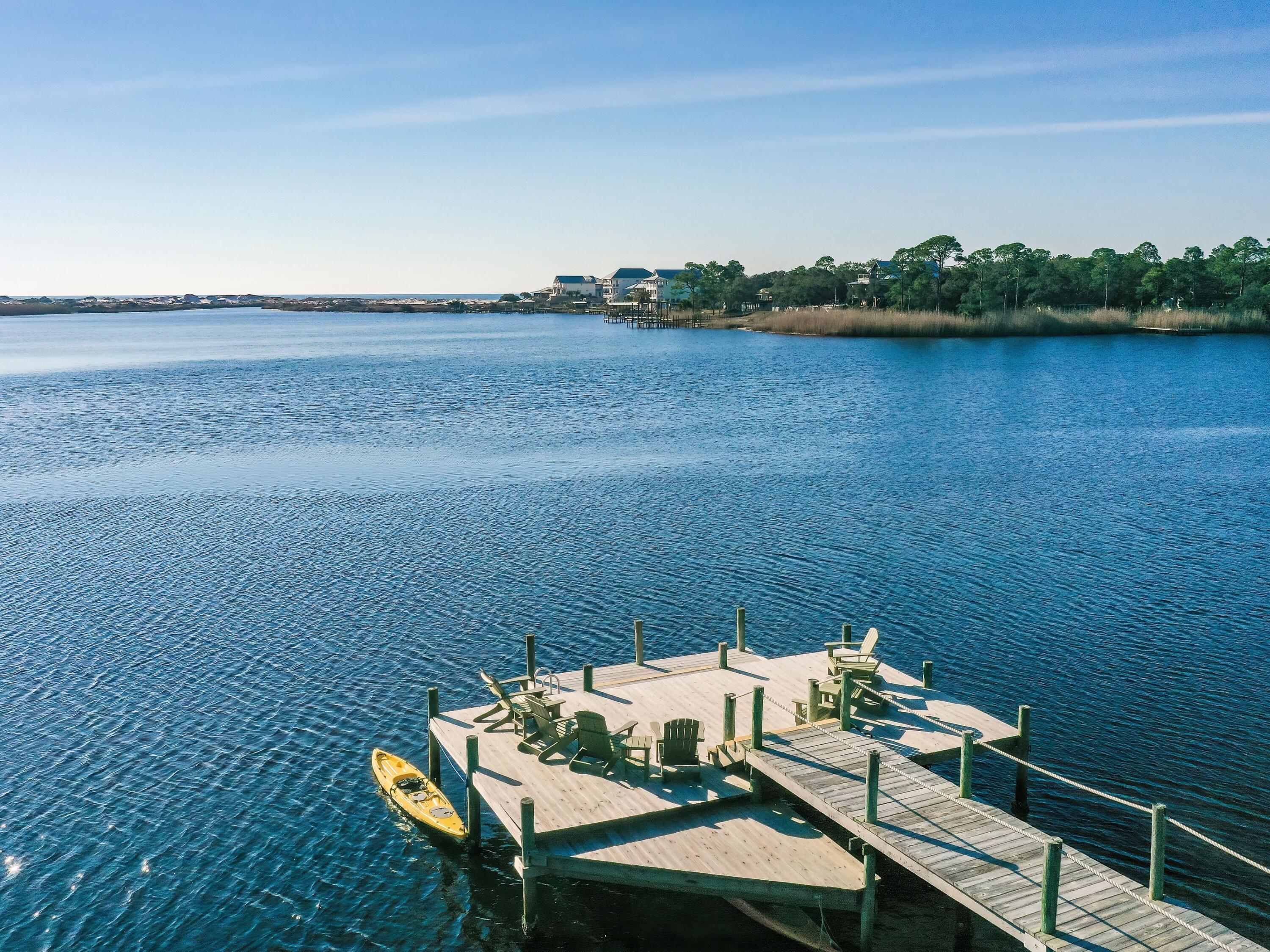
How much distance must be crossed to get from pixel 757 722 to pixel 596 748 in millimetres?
3285

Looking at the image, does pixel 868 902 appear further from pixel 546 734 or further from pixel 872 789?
pixel 546 734

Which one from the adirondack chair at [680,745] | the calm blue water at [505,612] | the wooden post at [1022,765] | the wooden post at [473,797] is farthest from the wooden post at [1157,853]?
the wooden post at [473,797]

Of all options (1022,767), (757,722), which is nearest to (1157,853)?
(1022,767)

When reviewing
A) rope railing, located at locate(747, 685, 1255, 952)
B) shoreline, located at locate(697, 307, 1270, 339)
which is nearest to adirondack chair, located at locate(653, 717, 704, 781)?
rope railing, located at locate(747, 685, 1255, 952)

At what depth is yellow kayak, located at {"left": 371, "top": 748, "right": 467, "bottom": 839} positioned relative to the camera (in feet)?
63.6

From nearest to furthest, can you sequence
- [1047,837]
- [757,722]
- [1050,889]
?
[1050,889], [1047,837], [757,722]

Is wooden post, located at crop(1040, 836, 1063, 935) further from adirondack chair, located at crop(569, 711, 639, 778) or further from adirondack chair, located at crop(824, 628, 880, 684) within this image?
adirondack chair, located at crop(569, 711, 639, 778)

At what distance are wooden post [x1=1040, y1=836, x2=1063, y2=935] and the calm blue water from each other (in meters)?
3.23

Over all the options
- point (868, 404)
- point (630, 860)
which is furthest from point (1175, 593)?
point (868, 404)

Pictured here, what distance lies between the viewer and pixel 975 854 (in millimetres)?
15484

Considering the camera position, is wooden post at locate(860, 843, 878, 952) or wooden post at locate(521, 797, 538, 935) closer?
wooden post at locate(860, 843, 878, 952)

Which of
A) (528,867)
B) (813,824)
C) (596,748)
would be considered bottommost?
(813,824)

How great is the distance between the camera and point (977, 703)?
82.0ft

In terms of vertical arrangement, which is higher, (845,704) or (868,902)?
(845,704)
